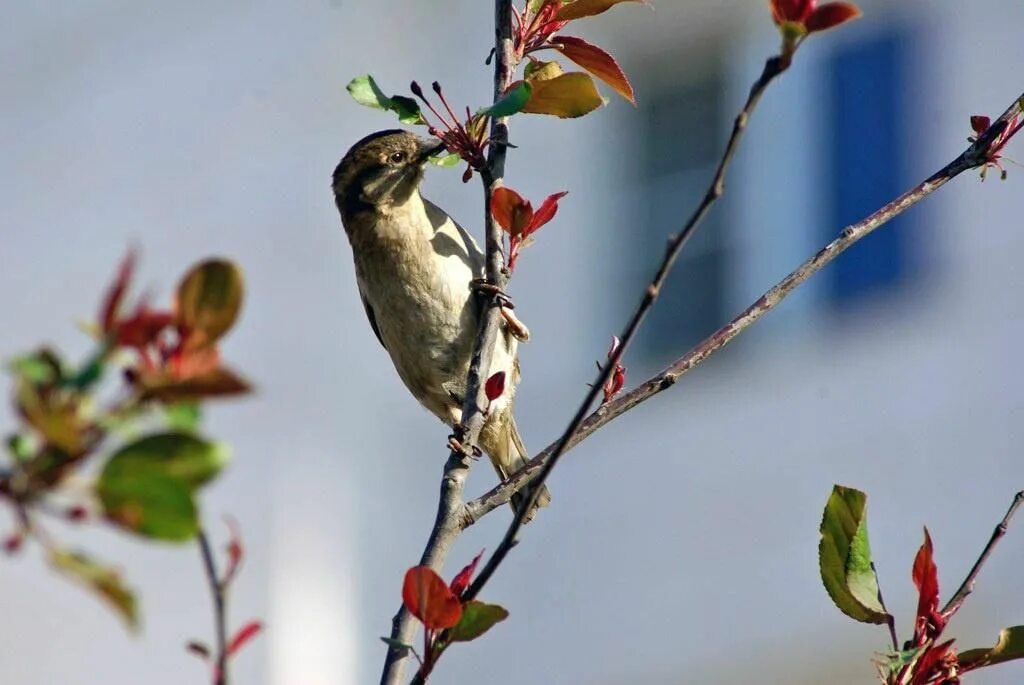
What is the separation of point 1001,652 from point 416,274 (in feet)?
8.75

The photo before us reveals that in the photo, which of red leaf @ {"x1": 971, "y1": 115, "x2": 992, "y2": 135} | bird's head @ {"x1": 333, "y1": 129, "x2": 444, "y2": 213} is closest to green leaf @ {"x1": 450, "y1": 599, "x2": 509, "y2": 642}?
red leaf @ {"x1": 971, "y1": 115, "x2": 992, "y2": 135}

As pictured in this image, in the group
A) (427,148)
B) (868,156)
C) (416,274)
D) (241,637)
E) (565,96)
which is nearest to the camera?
(241,637)

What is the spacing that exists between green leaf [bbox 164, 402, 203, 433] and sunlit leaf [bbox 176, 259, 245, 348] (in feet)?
0.24

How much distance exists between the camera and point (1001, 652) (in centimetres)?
240

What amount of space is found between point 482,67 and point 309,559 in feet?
11.7

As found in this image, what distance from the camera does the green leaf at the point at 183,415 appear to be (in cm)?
161

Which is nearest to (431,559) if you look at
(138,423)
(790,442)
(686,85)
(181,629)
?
(138,423)

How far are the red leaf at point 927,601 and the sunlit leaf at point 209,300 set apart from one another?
3.63ft

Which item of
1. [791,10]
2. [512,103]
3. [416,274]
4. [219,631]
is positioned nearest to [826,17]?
[791,10]

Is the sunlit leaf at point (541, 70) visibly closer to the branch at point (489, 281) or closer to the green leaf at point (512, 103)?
the branch at point (489, 281)

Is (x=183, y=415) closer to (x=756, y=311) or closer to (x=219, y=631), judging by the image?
(x=219, y=631)

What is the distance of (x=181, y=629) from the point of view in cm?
1209

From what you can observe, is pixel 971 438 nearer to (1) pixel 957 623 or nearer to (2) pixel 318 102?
(1) pixel 957 623

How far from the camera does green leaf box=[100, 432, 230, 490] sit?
1.55 meters
